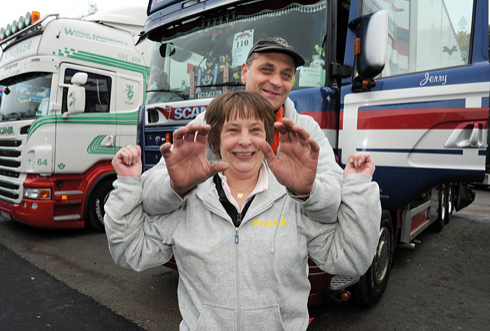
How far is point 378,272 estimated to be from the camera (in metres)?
3.63

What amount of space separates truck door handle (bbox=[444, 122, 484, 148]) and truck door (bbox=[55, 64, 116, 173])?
196 inches

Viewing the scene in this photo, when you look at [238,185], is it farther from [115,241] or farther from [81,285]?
[81,285]

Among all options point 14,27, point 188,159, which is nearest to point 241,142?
point 188,159

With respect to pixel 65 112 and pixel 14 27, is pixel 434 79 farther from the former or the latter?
pixel 14 27

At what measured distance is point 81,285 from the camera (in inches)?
158

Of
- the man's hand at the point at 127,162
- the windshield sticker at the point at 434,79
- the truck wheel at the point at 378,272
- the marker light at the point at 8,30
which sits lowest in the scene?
the truck wheel at the point at 378,272

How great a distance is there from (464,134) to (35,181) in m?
5.28

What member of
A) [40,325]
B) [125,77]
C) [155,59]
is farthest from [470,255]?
[125,77]

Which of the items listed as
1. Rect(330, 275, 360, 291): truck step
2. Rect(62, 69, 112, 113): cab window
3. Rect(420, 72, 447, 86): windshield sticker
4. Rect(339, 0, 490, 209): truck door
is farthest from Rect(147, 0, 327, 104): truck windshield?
Rect(62, 69, 112, 113): cab window

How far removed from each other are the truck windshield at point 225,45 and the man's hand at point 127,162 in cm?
196

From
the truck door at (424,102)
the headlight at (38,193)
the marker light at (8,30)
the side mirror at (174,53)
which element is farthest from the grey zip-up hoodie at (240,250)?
the marker light at (8,30)

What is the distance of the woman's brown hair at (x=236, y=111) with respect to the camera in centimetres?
141

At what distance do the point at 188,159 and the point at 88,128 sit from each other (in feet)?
17.0

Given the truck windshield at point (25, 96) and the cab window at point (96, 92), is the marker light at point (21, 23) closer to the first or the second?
the truck windshield at point (25, 96)
